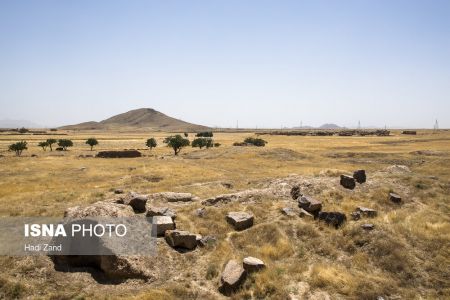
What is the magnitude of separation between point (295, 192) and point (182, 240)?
9189 mm

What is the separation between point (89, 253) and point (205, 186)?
15.8 m

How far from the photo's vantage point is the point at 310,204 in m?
19.5

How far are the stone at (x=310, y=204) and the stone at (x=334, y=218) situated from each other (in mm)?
933

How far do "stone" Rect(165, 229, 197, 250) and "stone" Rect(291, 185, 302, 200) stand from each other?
8223 mm

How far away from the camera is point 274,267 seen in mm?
14305

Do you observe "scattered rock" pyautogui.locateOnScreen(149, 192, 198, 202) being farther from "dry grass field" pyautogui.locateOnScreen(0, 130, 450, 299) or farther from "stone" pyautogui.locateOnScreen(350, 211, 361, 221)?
"stone" pyautogui.locateOnScreen(350, 211, 361, 221)

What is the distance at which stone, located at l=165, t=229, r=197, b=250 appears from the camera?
1627 cm

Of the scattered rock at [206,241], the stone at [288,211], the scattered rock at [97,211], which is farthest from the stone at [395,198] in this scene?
the scattered rock at [97,211]

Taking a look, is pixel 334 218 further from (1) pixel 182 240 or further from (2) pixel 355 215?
(1) pixel 182 240

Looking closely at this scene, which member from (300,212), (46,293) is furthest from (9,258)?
(300,212)

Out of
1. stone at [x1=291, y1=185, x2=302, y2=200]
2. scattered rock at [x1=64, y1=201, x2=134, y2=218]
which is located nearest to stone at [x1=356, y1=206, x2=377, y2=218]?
stone at [x1=291, y1=185, x2=302, y2=200]

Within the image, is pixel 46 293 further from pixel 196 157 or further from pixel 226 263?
pixel 196 157

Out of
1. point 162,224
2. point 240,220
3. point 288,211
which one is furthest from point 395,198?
point 162,224

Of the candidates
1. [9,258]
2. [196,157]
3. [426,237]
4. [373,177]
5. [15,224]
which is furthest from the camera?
[196,157]
